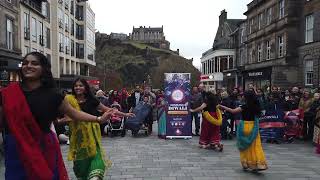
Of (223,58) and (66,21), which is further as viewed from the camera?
(223,58)

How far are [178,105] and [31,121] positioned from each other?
11.4 meters

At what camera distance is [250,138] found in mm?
8445

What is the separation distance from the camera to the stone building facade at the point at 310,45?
86.0 feet

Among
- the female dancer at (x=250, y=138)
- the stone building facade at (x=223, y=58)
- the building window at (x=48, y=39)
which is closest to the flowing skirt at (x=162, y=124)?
the female dancer at (x=250, y=138)

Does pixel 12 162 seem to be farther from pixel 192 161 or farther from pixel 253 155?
pixel 192 161

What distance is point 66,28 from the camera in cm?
5066

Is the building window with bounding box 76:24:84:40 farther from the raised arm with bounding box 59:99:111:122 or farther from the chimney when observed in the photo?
the raised arm with bounding box 59:99:111:122

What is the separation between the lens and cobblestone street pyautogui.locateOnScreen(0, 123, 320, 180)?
821 centimetres

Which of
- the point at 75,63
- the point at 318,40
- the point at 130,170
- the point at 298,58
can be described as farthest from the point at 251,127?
the point at 75,63

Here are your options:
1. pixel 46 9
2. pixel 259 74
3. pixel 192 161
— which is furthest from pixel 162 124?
pixel 46 9

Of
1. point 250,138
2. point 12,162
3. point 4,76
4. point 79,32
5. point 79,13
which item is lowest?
A: point 250,138

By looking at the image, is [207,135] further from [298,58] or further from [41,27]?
[41,27]

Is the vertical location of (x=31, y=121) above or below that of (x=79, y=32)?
below

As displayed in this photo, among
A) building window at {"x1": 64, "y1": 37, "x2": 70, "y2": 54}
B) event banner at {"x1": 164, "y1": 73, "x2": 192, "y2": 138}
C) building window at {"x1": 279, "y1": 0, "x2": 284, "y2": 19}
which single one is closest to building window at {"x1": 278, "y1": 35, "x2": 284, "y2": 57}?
building window at {"x1": 279, "y1": 0, "x2": 284, "y2": 19}
